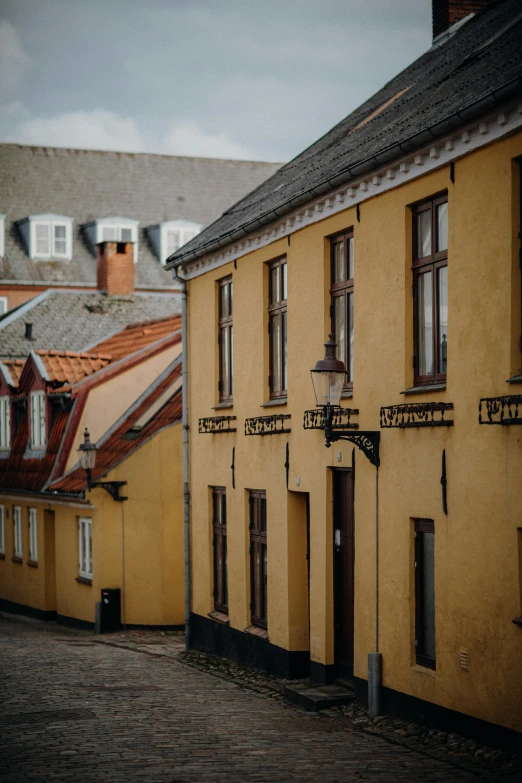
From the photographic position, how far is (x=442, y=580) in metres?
11.2

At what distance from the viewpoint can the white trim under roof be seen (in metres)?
10.3

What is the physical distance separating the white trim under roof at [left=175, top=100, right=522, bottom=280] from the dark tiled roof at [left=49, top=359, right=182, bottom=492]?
5976 millimetres

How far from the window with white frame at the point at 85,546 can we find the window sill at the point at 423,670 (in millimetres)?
12747

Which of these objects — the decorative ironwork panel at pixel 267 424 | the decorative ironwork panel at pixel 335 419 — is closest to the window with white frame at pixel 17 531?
the decorative ironwork panel at pixel 267 424

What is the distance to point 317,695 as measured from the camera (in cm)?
1343

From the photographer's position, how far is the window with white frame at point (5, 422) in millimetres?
29984

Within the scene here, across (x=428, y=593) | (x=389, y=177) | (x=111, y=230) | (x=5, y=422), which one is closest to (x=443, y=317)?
(x=389, y=177)

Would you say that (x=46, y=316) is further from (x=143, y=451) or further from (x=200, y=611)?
(x=200, y=611)

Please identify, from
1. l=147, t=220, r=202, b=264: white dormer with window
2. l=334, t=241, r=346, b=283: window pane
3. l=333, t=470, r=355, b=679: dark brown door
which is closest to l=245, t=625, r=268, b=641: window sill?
l=333, t=470, r=355, b=679: dark brown door

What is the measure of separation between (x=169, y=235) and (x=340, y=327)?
120 feet

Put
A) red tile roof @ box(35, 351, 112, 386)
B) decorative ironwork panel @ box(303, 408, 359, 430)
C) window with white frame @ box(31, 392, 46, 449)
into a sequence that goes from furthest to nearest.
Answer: window with white frame @ box(31, 392, 46, 449) → red tile roof @ box(35, 351, 112, 386) → decorative ironwork panel @ box(303, 408, 359, 430)

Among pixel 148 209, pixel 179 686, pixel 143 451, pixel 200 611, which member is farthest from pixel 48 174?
pixel 179 686

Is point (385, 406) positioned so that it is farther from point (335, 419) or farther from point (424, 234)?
point (424, 234)

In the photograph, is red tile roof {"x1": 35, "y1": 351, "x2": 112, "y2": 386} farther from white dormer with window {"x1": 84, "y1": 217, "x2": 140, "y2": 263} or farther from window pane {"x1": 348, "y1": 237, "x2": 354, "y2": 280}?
white dormer with window {"x1": 84, "y1": 217, "x2": 140, "y2": 263}
